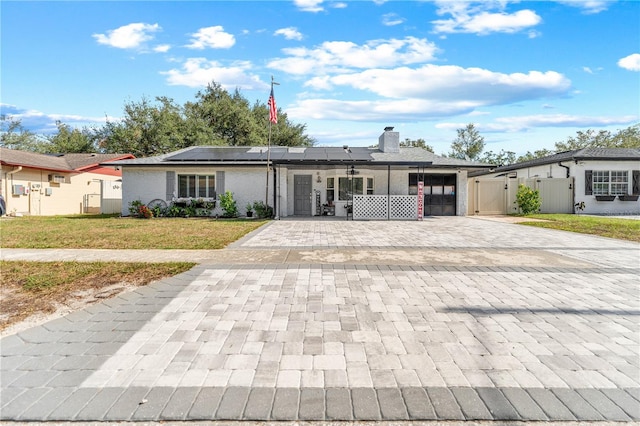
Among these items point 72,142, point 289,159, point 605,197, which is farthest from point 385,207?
point 72,142

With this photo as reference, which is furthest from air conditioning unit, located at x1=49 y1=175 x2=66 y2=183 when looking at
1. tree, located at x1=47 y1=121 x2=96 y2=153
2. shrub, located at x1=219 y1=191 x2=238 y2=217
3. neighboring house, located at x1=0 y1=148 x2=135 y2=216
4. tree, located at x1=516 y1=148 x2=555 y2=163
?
tree, located at x1=516 y1=148 x2=555 y2=163

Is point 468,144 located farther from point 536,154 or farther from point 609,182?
point 609,182

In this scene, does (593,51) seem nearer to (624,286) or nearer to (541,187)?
(541,187)

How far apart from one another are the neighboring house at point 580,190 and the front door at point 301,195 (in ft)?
29.9

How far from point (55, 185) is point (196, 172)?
1043 cm

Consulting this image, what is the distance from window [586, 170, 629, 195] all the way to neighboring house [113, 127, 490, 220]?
296 inches

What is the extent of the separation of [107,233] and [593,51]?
1715 cm

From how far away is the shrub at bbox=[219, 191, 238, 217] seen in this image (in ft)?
52.0

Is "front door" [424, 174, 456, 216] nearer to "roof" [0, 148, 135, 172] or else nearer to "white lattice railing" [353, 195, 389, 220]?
"white lattice railing" [353, 195, 389, 220]

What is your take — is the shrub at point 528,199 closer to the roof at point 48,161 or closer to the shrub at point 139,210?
the shrub at point 139,210

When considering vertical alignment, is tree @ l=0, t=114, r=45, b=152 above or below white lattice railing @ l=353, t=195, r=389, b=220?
above

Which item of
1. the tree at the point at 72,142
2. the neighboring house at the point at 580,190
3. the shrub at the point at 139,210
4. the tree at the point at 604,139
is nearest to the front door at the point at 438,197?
the neighboring house at the point at 580,190

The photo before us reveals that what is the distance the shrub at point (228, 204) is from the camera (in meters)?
15.9

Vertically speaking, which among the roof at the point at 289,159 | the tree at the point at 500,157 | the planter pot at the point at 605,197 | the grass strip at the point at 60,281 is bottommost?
the grass strip at the point at 60,281
